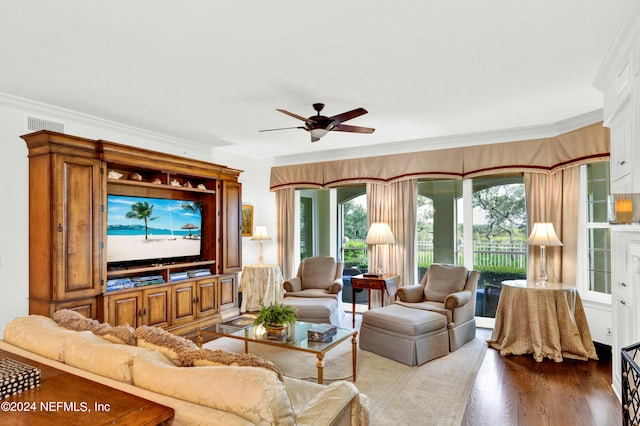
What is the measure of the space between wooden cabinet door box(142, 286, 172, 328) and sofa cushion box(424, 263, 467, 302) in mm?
3157

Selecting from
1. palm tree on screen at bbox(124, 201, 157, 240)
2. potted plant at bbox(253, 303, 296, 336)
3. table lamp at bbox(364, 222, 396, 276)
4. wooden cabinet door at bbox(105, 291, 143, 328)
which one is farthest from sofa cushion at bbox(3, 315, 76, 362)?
table lamp at bbox(364, 222, 396, 276)

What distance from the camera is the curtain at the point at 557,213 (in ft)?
14.1

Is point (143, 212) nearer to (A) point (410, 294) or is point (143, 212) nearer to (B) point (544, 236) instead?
(A) point (410, 294)

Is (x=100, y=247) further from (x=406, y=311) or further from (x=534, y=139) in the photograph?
(x=534, y=139)

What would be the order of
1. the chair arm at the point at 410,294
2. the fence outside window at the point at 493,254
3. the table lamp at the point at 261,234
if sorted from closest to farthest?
the chair arm at the point at 410,294
the fence outside window at the point at 493,254
the table lamp at the point at 261,234

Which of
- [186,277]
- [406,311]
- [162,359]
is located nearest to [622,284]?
[406,311]

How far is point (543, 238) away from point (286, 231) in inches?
151

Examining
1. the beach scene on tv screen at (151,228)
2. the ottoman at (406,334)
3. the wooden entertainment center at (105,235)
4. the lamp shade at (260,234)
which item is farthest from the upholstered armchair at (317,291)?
the beach scene on tv screen at (151,228)

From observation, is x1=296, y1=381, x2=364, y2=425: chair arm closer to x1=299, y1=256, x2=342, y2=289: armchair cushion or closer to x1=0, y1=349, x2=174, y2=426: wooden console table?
x1=0, y1=349, x2=174, y2=426: wooden console table

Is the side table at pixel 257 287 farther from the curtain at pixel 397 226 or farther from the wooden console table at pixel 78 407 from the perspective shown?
the wooden console table at pixel 78 407

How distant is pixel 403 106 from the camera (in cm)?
392

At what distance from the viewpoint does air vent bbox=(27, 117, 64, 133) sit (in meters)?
3.83

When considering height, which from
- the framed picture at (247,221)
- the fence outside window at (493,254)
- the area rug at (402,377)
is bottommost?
the area rug at (402,377)

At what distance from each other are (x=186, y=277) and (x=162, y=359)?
11.3 ft
